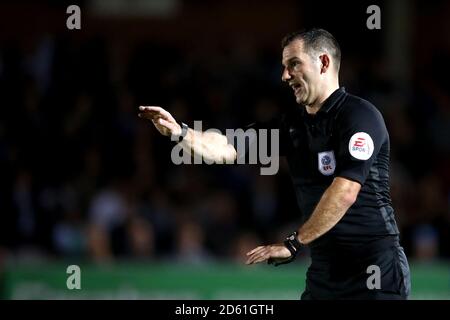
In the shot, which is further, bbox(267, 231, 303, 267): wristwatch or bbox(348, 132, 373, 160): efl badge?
bbox(348, 132, 373, 160): efl badge

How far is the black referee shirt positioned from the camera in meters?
5.61

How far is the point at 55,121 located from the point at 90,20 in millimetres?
2754

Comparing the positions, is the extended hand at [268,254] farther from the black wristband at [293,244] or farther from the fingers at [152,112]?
the fingers at [152,112]

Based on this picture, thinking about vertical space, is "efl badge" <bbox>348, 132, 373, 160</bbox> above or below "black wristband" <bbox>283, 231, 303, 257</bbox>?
above

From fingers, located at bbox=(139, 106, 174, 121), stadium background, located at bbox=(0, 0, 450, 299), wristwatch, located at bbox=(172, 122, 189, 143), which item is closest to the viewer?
fingers, located at bbox=(139, 106, 174, 121)

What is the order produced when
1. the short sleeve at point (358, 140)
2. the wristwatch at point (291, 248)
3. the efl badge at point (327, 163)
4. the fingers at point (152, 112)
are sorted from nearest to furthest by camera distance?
the wristwatch at point (291, 248) < the short sleeve at point (358, 140) < the efl badge at point (327, 163) < the fingers at point (152, 112)

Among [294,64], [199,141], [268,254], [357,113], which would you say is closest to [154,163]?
[199,141]

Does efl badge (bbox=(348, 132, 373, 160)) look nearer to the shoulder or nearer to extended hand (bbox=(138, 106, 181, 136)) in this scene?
the shoulder

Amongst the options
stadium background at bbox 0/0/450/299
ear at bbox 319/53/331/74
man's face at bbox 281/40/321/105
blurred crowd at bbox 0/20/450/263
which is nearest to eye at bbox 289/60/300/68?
man's face at bbox 281/40/321/105

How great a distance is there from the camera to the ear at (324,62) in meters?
5.84

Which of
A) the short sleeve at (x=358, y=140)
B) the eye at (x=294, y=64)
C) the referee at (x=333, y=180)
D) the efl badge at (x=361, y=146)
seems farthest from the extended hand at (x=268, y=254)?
the eye at (x=294, y=64)

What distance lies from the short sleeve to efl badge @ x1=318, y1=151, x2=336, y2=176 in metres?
0.06

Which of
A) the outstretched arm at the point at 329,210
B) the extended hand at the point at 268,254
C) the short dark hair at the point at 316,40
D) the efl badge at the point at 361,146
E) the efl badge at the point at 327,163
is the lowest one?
the extended hand at the point at 268,254
